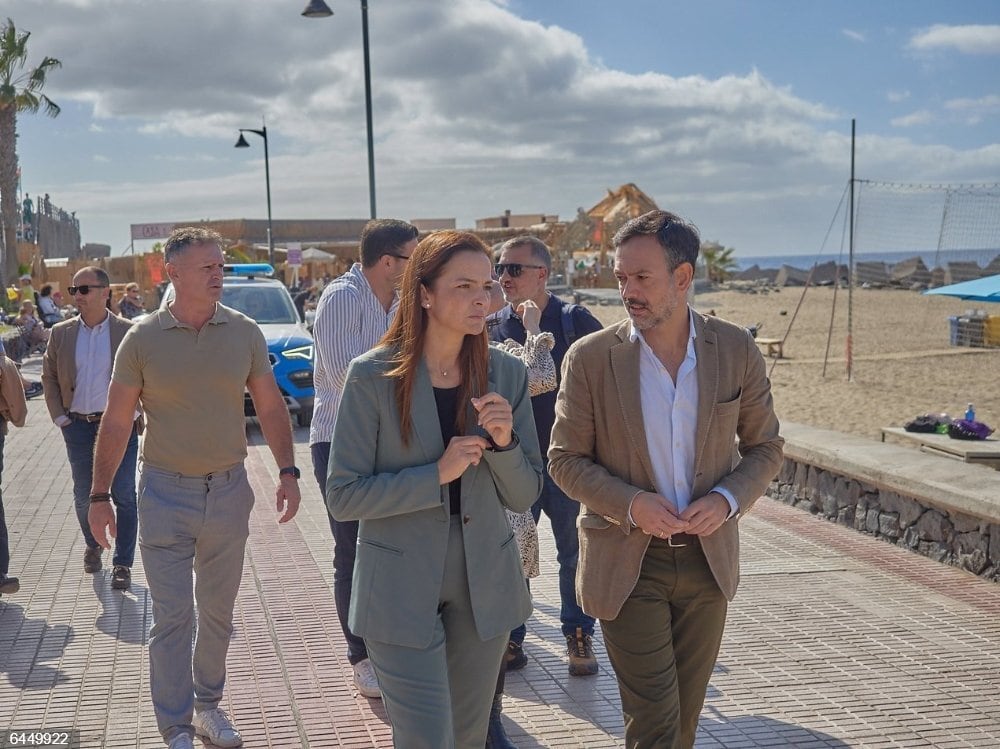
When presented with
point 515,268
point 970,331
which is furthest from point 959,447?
point 970,331

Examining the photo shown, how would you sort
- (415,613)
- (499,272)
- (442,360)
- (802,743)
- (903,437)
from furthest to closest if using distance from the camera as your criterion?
1. (903,437)
2. (499,272)
3. (802,743)
4. (442,360)
5. (415,613)

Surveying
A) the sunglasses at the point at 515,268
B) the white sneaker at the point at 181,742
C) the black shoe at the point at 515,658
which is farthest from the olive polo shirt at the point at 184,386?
the black shoe at the point at 515,658

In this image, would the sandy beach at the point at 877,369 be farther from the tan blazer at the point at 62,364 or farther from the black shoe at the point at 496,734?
the black shoe at the point at 496,734

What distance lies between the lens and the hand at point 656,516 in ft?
10.8

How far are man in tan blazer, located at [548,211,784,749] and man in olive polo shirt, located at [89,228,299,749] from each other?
1.58 m

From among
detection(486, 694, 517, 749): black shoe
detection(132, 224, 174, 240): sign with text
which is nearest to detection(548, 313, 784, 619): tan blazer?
detection(486, 694, 517, 749): black shoe

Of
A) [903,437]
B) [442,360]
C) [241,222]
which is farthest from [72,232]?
[442,360]

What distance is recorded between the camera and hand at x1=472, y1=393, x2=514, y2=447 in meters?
3.11

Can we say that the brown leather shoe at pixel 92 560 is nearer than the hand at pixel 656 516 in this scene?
No

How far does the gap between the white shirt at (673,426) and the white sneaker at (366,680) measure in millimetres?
2091

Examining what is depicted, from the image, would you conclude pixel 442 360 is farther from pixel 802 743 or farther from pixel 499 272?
pixel 802 743

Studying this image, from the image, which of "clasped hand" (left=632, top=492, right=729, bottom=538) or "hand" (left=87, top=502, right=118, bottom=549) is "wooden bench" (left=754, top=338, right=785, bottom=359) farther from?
"clasped hand" (left=632, top=492, right=729, bottom=538)

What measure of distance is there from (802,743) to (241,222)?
74.3 m

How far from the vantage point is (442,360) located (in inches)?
130
